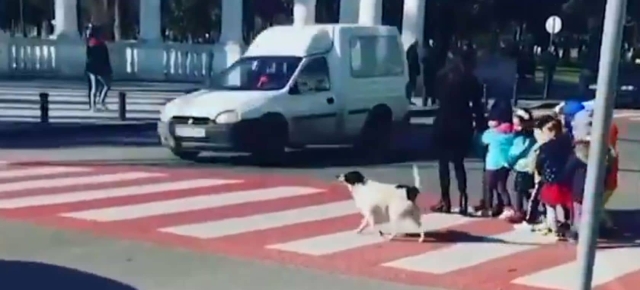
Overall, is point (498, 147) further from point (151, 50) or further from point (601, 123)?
point (151, 50)

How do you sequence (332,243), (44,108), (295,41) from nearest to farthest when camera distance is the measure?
(332,243) → (295,41) → (44,108)

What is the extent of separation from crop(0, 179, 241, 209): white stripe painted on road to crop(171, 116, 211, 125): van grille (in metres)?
2.00

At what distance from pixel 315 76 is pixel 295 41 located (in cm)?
89

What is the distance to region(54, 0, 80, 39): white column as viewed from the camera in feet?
130

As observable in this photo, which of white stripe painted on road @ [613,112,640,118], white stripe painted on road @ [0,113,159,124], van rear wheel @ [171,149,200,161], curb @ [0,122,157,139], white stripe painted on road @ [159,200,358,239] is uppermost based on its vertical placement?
white stripe painted on road @ [159,200,358,239]

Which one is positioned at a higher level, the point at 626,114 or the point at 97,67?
the point at 97,67

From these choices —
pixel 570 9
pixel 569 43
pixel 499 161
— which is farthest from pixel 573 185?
pixel 569 43

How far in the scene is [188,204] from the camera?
41.7ft

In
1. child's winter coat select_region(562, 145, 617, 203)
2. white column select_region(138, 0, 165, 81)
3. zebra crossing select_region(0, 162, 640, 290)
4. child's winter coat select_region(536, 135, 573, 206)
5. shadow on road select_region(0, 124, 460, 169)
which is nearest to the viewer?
zebra crossing select_region(0, 162, 640, 290)

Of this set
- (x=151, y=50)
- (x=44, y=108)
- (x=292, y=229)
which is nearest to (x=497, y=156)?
(x=292, y=229)

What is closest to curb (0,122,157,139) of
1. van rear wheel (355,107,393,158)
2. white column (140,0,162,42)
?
van rear wheel (355,107,393,158)

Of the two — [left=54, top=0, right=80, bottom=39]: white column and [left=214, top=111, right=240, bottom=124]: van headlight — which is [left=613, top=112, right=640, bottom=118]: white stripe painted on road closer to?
[left=54, top=0, right=80, bottom=39]: white column

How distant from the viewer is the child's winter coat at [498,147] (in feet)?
38.9

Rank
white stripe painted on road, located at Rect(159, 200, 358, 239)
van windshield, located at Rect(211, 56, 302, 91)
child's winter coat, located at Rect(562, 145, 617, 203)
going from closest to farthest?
child's winter coat, located at Rect(562, 145, 617, 203) < white stripe painted on road, located at Rect(159, 200, 358, 239) < van windshield, located at Rect(211, 56, 302, 91)
